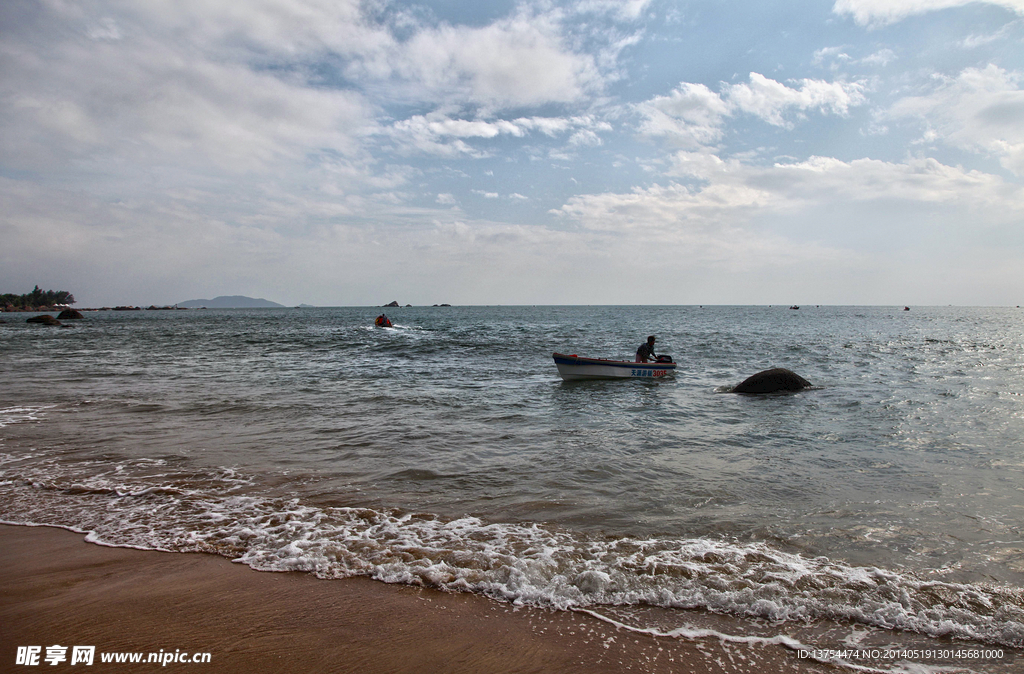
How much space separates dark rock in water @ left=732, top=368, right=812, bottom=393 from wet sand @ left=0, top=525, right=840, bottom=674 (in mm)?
14007

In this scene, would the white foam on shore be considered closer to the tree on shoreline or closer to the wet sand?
the wet sand

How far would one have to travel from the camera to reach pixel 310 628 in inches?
151

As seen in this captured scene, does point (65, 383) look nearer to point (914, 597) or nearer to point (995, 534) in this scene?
point (914, 597)

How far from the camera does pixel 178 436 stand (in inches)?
392

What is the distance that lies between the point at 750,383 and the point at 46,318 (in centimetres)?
9080

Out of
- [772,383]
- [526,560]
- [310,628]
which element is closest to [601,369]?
[772,383]

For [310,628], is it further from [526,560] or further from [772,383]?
[772,383]

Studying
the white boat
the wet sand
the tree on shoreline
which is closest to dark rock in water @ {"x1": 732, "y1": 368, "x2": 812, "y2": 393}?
the white boat

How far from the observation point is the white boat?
19.2 m

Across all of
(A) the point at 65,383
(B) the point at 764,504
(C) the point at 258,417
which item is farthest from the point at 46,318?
(B) the point at 764,504

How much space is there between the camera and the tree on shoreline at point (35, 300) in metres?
157

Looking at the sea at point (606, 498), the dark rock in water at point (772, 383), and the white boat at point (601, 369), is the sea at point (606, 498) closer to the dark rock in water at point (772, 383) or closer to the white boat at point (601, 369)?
the dark rock in water at point (772, 383)

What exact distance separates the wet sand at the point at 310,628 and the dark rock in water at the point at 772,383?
14007mm

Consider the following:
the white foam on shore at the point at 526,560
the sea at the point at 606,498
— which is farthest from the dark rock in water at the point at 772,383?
the white foam on shore at the point at 526,560
